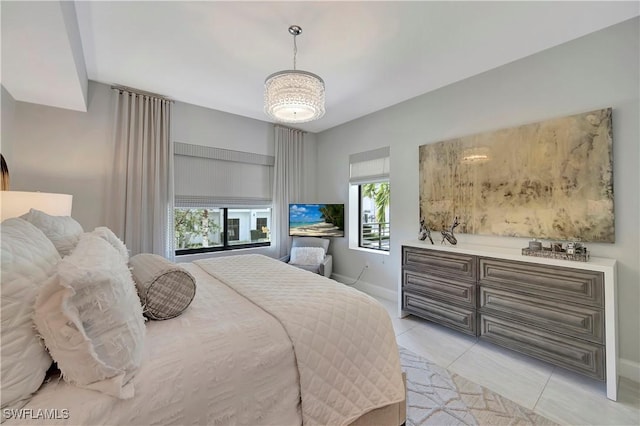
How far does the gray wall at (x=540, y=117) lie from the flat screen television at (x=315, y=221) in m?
0.73

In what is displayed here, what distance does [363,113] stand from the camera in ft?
13.1

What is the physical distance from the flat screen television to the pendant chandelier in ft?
7.58

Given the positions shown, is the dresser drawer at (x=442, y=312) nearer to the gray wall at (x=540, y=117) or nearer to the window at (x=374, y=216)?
the gray wall at (x=540, y=117)

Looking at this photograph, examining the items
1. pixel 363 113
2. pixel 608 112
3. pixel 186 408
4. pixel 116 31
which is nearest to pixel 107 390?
pixel 186 408

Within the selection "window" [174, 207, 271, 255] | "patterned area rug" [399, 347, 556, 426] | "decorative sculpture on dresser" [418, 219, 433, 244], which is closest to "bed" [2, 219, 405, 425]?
"patterned area rug" [399, 347, 556, 426]

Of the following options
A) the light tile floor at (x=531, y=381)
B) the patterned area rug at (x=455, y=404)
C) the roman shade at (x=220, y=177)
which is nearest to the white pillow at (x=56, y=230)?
the roman shade at (x=220, y=177)

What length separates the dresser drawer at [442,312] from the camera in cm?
251

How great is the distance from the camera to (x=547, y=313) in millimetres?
2062

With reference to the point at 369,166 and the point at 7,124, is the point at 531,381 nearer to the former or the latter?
the point at 369,166

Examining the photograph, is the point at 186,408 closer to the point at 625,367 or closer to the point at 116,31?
the point at 116,31

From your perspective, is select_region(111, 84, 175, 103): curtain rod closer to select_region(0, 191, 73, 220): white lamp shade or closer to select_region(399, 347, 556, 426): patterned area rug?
select_region(0, 191, 73, 220): white lamp shade

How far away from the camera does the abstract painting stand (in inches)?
83.0

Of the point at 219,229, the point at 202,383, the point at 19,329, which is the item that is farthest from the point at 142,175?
the point at 202,383

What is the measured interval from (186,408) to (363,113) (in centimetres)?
398
